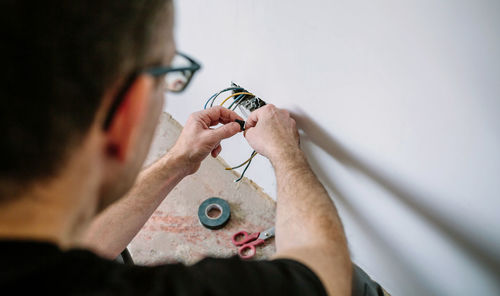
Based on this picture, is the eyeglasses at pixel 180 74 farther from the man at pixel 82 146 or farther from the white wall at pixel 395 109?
the white wall at pixel 395 109

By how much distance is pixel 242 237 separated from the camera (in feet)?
4.14

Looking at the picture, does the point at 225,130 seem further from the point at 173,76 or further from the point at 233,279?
the point at 233,279

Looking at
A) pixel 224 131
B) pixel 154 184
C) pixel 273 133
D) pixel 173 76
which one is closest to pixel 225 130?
pixel 224 131

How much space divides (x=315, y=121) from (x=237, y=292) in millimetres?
560

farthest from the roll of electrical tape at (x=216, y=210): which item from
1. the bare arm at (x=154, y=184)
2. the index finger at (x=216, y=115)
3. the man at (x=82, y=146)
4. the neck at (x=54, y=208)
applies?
the neck at (x=54, y=208)

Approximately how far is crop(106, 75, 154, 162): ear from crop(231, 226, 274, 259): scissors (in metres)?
0.85

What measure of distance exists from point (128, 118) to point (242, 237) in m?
0.94

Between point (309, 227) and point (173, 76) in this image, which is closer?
point (173, 76)

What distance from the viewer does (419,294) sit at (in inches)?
40.5

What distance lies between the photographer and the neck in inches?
14.2

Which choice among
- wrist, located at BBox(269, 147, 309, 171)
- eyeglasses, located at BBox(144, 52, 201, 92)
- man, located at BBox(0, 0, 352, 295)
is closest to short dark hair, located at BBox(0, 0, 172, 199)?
man, located at BBox(0, 0, 352, 295)

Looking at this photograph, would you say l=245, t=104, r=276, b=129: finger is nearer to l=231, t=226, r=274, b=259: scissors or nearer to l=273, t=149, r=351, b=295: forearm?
l=273, t=149, r=351, b=295: forearm

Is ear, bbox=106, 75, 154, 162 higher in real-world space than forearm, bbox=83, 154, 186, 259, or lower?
higher

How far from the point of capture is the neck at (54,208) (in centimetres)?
36
